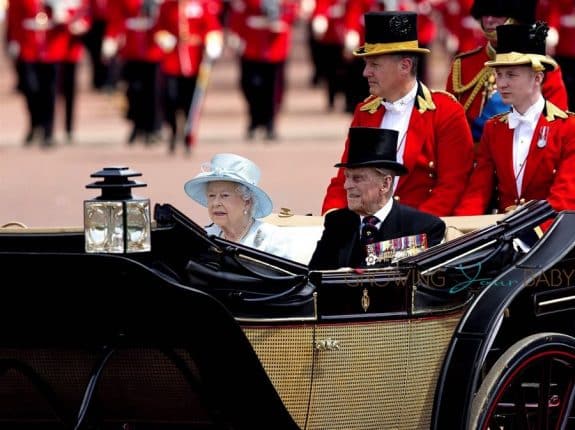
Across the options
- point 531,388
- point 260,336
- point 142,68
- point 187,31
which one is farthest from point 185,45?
point 260,336

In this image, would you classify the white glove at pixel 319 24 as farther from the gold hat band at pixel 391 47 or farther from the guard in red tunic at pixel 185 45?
the gold hat band at pixel 391 47

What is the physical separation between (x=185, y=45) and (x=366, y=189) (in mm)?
11596

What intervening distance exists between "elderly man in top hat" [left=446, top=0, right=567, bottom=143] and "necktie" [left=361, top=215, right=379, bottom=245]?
1993 millimetres

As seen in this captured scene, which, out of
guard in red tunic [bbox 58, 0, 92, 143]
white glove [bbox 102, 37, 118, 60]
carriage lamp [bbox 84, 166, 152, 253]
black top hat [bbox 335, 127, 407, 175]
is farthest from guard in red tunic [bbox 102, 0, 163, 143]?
carriage lamp [bbox 84, 166, 152, 253]

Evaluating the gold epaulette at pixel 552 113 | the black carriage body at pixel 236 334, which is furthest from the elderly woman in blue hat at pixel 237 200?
the gold epaulette at pixel 552 113

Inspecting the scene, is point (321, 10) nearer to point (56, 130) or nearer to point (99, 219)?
point (56, 130)

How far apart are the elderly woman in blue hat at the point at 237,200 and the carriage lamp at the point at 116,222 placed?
928mm

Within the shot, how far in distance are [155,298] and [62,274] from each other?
0.25m

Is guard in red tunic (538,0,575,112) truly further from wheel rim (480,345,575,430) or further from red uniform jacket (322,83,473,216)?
wheel rim (480,345,575,430)

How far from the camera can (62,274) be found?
16.3 feet

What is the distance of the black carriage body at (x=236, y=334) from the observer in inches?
197

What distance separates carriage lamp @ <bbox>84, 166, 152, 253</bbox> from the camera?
16.5ft

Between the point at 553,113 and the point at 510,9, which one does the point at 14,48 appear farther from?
the point at 553,113

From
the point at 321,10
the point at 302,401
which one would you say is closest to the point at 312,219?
the point at 302,401
